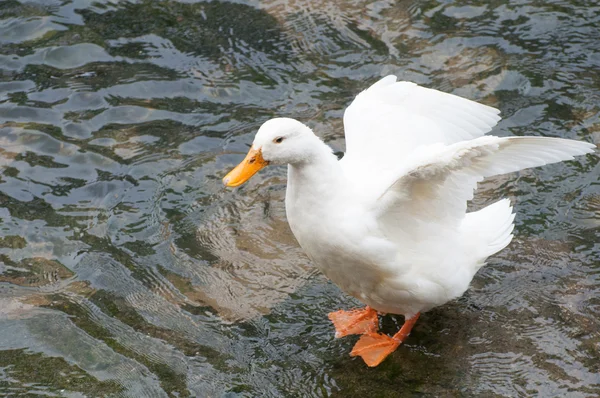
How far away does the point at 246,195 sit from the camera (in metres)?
7.59

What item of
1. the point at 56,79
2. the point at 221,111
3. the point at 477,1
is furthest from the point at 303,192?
the point at 477,1

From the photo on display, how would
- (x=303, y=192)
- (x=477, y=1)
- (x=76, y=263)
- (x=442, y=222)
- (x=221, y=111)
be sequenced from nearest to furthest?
(x=303, y=192), (x=442, y=222), (x=76, y=263), (x=221, y=111), (x=477, y=1)

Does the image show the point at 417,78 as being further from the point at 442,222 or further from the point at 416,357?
the point at 416,357

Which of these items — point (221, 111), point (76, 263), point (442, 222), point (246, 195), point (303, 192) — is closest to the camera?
point (303, 192)

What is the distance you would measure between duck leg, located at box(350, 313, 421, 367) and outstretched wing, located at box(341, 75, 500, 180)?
1.24 m

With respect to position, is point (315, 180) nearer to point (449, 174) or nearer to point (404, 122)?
point (449, 174)

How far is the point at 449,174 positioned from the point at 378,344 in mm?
1337

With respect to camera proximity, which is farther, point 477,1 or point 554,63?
point 477,1

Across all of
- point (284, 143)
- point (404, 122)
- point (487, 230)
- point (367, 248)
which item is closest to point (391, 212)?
point (367, 248)

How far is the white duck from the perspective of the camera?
16.4 feet

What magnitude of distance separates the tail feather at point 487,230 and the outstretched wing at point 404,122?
0.67 m

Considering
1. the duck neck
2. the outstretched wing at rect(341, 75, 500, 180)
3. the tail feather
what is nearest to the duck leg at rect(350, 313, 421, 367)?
the tail feather

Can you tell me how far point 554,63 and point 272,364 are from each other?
5.19m

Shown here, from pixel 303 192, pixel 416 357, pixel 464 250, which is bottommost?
pixel 416 357
